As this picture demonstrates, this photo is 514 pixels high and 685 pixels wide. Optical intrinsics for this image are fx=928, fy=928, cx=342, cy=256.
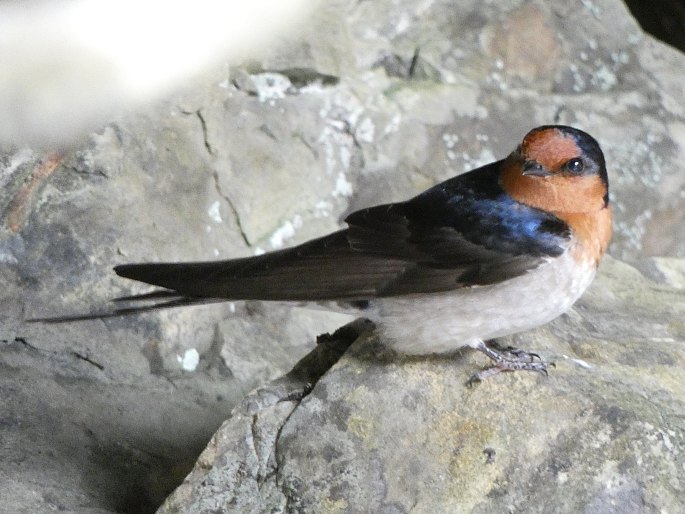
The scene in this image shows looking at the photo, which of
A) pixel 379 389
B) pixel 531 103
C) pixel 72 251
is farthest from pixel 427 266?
pixel 531 103

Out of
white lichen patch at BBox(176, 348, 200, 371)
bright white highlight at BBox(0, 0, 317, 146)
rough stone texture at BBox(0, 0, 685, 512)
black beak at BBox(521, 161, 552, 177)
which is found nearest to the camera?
black beak at BBox(521, 161, 552, 177)

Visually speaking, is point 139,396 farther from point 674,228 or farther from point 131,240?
point 674,228

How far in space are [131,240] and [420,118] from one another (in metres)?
1.32

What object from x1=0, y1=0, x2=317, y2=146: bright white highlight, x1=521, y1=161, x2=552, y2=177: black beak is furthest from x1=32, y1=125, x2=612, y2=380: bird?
x1=0, y1=0, x2=317, y2=146: bright white highlight

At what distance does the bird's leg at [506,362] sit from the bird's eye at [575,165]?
46 centimetres

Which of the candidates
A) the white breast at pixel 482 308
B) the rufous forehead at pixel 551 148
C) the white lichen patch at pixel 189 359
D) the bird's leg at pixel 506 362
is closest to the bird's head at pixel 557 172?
the rufous forehead at pixel 551 148

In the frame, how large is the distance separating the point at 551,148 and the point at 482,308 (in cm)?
40

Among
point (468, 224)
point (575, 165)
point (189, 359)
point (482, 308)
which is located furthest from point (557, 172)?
point (189, 359)

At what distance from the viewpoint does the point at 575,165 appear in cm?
215

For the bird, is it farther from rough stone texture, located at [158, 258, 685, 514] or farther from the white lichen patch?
the white lichen patch

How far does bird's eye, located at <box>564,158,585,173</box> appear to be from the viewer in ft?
7.05

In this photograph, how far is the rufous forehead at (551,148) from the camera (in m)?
2.14

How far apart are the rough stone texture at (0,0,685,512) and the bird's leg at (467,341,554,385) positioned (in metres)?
→ 0.03

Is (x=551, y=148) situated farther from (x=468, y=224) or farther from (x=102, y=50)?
(x=102, y=50)
